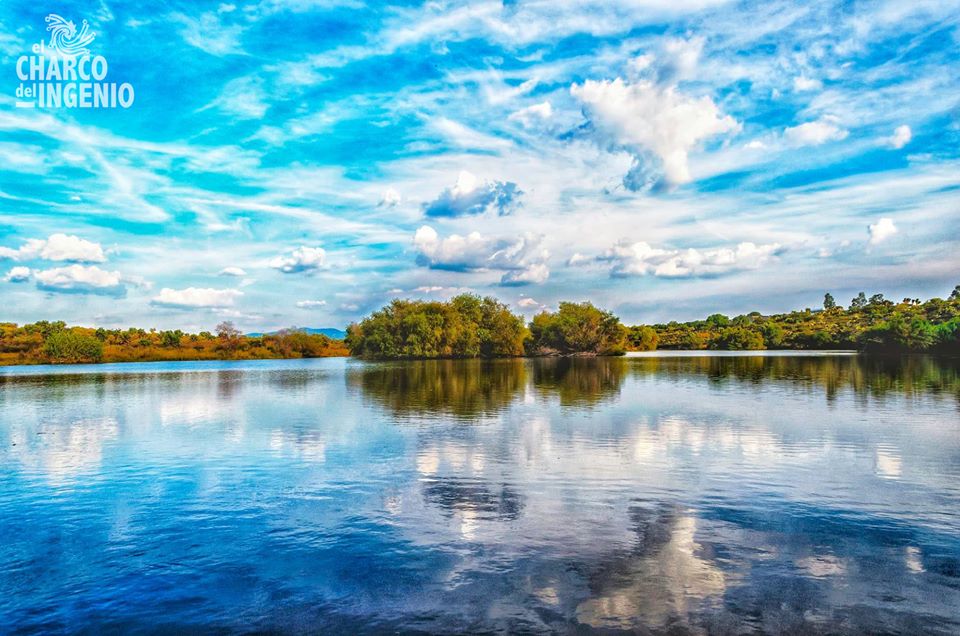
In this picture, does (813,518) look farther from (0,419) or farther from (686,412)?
(0,419)

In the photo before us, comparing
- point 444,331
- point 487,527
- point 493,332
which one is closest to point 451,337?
point 444,331

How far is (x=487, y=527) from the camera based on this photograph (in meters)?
15.4

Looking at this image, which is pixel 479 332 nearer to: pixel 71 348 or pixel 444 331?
pixel 444 331

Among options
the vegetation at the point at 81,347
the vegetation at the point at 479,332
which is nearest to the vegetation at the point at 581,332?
the vegetation at the point at 479,332

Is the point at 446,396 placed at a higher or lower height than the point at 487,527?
higher

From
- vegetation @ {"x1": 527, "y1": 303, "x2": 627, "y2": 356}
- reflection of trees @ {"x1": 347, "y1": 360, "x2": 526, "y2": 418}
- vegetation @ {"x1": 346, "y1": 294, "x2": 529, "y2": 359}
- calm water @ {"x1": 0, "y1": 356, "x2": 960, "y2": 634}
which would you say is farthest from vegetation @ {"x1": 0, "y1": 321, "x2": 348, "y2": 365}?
calm water @ {"x1": 0, "y1": 356, "x2": 960, "y2": 634}

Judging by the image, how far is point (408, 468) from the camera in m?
22.4

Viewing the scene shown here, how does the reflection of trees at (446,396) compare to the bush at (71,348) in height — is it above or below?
below

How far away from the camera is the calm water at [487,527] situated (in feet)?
36.1

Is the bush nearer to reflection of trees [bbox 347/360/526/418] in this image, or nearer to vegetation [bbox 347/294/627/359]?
vegetation [bbox 347/294/627/359]

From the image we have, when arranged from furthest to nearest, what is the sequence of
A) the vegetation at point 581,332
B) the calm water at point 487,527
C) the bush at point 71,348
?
1. the vegetation at point 581,332
2. the bush at point 71,348
3. the calm water at point 487,527

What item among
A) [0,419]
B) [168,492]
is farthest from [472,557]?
[0,419]

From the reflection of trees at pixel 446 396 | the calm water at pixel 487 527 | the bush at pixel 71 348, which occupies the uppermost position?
the bush at pixel 71 348

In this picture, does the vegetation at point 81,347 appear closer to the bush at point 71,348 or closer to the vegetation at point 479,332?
the bush at point 71,348
